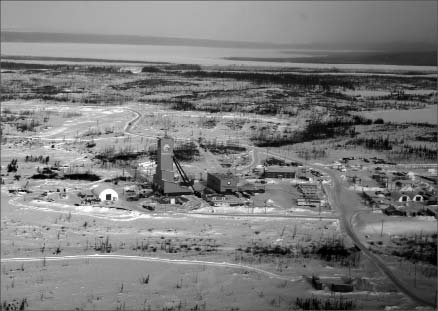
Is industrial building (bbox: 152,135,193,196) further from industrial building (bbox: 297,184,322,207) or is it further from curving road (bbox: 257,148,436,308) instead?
curving road (bbox: 257,148,436,308)

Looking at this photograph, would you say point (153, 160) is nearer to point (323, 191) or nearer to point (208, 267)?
point (323, 191)

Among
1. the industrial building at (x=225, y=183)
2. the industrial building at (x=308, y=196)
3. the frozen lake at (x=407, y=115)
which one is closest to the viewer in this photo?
the industrial building at (x=308, y=196)

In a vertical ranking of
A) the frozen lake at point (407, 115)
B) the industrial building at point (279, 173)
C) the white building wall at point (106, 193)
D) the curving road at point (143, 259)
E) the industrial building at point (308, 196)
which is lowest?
the curving road at point (143, 259)

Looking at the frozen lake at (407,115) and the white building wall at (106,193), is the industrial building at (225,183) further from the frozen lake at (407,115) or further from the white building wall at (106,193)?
the frozen lake at (407,115)

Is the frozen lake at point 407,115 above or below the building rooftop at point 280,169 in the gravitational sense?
above

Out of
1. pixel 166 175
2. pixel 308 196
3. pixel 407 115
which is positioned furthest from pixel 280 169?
pixel 407 115

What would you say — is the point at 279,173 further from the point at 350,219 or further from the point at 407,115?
the point at 407,115

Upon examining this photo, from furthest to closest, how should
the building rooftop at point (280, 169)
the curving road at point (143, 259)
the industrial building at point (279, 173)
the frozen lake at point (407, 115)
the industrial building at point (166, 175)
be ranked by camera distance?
1. the frozen lake at point (407, 115)
2. the building rooftop at point (280, 169)
3. the industrial building at point (279, 173)
4. the industrial building at point (166, 175)
5. the curving road at point (143, 259)

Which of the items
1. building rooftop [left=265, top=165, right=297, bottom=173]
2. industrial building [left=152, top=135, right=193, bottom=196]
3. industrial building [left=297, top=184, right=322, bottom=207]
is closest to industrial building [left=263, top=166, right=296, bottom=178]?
building rooftop [left=265, top=165, right=297, bottom=173]

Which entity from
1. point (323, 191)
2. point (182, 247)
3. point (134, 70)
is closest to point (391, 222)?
point (323, 191)

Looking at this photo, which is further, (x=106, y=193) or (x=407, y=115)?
(x=407, y=115)

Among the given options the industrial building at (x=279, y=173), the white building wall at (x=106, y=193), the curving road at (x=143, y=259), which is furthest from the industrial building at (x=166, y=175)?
the curving road at (x=143, y=259)
